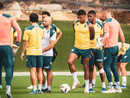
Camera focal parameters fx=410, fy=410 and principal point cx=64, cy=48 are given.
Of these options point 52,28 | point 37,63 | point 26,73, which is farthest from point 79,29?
point 26,73

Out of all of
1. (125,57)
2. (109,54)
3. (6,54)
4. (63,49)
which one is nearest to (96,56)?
(109,54)

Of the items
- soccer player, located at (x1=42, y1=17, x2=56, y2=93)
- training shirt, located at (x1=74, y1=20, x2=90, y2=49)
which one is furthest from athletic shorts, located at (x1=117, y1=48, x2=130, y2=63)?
soccer player, located at (x1=42, y1=17, x2=56, y2=93)

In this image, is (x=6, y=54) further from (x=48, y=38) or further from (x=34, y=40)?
(x=48, y=38)

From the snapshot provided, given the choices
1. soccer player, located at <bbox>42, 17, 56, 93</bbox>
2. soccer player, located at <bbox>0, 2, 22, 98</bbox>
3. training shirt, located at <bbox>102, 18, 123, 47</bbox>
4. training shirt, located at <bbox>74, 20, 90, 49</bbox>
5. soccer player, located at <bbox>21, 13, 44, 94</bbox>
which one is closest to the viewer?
soccer player, located at <bbox>0, 2, 22, 98</bbox>

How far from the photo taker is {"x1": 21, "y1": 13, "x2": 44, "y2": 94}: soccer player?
1031cm

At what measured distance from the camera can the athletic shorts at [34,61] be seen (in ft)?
33.8

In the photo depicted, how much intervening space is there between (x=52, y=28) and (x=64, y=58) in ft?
30.1

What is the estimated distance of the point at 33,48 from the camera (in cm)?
1038

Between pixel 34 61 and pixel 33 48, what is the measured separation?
13.0 inches

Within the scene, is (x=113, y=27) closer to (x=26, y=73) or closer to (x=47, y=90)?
(x=47, y=90)

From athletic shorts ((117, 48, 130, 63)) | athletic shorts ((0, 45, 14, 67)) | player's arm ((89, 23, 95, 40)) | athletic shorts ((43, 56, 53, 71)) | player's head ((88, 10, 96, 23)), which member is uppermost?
player's head ((88, 10, 96, 23))

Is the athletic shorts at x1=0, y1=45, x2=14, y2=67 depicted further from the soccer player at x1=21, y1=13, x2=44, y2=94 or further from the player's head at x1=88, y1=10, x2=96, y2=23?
the player's head at x1=88, y1=10, x2=96, y2=23

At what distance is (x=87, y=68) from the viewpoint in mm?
10789

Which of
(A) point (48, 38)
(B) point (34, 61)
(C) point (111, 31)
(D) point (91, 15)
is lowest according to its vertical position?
(B) point (34, 61)
